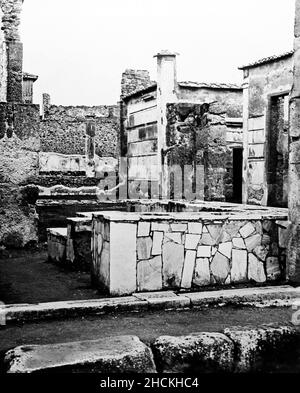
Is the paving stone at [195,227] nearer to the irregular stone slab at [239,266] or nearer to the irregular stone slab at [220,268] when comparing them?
the irregular stone slab at [220,268]

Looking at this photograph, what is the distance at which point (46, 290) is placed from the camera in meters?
5.67

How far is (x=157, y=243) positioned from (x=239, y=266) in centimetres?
101

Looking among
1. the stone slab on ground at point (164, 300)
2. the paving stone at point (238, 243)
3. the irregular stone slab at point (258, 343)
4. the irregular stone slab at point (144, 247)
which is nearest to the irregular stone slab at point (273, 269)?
the paving stone at point (238, 243)

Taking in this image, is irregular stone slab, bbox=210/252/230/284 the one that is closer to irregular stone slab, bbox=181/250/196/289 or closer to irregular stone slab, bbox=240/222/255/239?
irregular stone slab, bbox=181/250/196/289

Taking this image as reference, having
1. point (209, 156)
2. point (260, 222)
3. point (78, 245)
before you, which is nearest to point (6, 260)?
point (78, 245)

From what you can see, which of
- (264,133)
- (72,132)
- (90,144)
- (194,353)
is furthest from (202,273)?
(72,132)

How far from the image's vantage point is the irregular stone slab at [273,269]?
233 inches

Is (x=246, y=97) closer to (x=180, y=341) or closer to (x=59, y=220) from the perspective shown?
(x=59, y=220)

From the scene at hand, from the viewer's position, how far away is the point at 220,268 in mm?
5660

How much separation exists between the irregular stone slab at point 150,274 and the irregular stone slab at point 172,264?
0.22 feet

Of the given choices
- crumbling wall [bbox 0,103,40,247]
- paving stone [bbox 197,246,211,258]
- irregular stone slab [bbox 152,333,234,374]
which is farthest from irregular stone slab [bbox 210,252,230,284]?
A: crumbling wall [bbox 0,103,40,247]

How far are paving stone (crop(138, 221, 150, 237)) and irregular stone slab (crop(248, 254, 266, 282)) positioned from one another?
126cm
